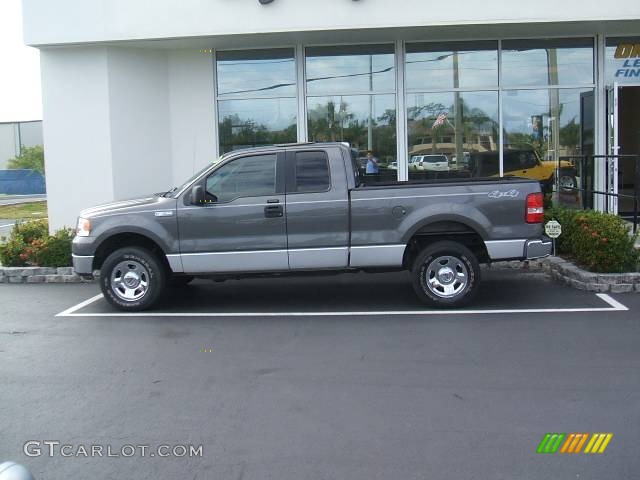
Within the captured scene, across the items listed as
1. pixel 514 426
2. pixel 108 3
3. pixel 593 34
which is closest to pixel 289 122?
pixel 108 3

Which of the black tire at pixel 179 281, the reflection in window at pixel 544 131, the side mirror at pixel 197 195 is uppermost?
the reflection in window at pixel 544 131

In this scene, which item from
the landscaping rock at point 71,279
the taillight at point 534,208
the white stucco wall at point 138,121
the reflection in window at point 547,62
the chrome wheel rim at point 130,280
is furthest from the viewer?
the reflection in window at point 547,62

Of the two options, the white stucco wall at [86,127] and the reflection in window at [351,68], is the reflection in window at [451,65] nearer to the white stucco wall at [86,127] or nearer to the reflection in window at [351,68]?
the reflection in window at [351,68]

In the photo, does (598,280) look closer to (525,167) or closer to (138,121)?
(525,167)

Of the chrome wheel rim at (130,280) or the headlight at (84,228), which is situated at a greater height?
the headlight at (84,228)

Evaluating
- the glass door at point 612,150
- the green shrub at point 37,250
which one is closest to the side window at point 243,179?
the green shrub at point 37,250

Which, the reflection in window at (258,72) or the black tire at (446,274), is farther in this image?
the reflection in window at (258,72)

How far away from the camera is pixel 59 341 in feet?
24.8

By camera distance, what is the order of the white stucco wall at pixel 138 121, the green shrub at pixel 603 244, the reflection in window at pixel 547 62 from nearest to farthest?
the green shrub at pixel 603 244 → the white stucco wall at pixel 138 121 → the reflection in window at pixel 547 62

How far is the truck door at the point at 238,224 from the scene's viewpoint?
839cm

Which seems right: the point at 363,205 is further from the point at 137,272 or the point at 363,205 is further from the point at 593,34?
the point at 593,34

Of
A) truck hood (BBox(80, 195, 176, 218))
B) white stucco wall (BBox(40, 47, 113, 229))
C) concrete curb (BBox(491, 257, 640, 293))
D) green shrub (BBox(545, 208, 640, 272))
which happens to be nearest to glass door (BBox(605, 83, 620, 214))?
green shrub (BBox(545, 208, 640, 272))

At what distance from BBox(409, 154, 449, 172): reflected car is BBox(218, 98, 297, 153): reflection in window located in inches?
97.1

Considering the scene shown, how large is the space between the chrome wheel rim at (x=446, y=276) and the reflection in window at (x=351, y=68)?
21.2 ft
